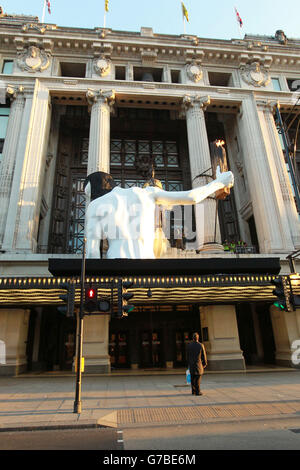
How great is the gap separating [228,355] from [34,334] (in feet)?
40.2

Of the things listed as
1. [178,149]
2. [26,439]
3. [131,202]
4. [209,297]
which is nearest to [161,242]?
[131,202]

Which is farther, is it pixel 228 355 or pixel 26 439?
pixel 228 355

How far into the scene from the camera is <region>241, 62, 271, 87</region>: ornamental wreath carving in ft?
92.1

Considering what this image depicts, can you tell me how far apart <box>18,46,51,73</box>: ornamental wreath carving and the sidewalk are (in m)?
24.8

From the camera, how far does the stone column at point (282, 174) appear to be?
73.6 ft

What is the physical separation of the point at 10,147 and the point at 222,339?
20204mm

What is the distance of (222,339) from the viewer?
1748 cm

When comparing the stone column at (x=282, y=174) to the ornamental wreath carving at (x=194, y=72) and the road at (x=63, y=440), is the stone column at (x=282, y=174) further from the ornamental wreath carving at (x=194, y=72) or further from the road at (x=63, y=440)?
the road at (x=63, y=440)

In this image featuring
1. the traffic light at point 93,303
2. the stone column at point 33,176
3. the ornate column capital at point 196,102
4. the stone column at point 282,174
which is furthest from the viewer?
the ornate column capital at point 196,102

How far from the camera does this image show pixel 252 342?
21094mm

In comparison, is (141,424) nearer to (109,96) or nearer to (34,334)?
(34,334)

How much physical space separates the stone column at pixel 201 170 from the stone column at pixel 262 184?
3594 millimetres

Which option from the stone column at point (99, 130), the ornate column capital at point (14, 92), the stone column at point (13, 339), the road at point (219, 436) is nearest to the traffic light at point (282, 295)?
the road at point (219, 436)

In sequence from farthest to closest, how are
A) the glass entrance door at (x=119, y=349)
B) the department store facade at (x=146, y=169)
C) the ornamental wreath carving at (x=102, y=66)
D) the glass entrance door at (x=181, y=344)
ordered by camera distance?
the ornamental wreath carving at (x=102, y=66), the glass entrance door at (x=181, y=344), the glass entrance door at (x=119, y=349), the department store facade at (x=146, y=169)
